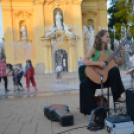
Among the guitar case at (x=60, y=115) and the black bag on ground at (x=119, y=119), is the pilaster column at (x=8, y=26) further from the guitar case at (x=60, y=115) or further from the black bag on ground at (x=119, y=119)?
the black bag on ground at (x=119, y=119)

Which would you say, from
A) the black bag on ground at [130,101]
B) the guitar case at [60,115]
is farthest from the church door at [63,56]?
the black bag on ground at [130,101]

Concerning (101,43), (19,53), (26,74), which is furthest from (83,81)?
(19,53)

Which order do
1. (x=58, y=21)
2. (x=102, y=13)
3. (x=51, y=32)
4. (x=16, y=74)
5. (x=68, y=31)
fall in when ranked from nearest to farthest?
(x=16, y=74)
(x=51, y=32)
(x=68, y=31)
(x=58, y=21)
(x=102, y=13)

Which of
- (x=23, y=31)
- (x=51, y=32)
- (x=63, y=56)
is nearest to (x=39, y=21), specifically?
(x=51, y=32)

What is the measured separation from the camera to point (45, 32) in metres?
24.7

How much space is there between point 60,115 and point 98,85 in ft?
2.69

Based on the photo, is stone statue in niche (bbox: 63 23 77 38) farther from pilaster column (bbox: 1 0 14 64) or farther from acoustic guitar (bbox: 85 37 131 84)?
acoustic guitar (bbox: 85 37 131 84)

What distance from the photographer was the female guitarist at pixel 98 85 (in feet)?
11.0

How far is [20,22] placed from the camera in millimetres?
25312

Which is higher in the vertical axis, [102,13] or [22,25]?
[102,13]

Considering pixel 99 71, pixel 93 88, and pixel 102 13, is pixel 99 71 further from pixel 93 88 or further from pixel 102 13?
pixel 102 13

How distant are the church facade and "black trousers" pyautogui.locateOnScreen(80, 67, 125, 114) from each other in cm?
2005

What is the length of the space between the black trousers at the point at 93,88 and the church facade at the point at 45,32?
20048 millimetres

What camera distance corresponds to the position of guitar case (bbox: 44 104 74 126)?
346cm
